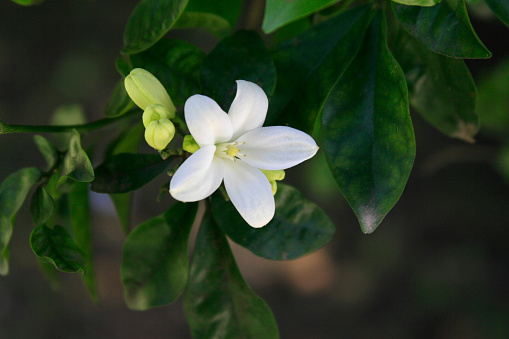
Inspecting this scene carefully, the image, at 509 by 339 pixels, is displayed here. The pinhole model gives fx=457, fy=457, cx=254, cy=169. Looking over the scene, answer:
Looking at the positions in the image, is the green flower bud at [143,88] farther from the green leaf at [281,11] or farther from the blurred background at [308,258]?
the blurred background at [308,258]

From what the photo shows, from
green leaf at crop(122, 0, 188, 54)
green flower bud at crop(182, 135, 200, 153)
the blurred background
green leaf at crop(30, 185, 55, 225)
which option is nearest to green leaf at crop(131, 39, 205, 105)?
green leaf at crop(122, 0, 188, 54)

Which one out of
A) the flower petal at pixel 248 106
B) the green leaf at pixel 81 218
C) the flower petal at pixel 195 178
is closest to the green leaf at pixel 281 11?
the flower petal at pixel 248 106

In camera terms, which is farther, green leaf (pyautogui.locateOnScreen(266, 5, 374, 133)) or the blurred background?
the blurred background

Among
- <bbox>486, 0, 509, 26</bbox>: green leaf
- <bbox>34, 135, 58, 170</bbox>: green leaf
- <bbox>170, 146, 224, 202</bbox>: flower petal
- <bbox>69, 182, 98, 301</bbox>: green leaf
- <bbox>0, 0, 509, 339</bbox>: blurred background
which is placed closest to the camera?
<bbox>170, 146, 224, 202</bbox>: flower petal

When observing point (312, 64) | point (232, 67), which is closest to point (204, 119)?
point (232, 67)

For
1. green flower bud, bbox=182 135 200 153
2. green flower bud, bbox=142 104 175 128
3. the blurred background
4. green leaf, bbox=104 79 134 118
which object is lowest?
the blurred background

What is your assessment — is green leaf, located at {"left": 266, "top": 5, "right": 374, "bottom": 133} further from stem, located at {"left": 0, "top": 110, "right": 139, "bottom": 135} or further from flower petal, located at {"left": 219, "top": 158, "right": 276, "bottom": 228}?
stem, located at {"left": 0, "top": 110, "right": 139, "bottom": 135}

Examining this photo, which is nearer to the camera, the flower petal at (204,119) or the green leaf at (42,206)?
the flower petal at (204,119)

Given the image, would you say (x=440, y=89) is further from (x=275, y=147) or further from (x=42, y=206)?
(x=42, y=206)
